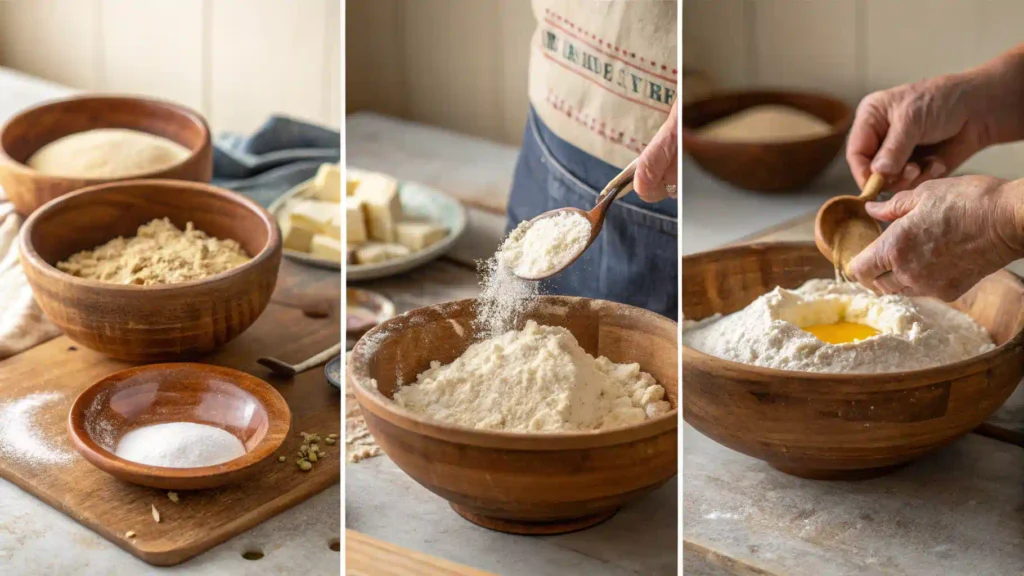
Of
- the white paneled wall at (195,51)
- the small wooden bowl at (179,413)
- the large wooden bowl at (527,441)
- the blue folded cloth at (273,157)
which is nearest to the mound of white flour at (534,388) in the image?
the large wooden bowl at (527,441)

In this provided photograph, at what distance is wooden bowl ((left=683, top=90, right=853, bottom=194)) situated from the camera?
1.01 metres

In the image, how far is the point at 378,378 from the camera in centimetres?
85

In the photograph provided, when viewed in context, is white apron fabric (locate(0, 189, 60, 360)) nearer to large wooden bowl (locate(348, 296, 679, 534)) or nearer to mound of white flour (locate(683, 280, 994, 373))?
large wooden bowl (locate(348, 296, 679, 534))

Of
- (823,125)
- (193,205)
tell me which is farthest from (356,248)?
(823,125)

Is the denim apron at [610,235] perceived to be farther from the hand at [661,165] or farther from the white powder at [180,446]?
the white powder at [180,446]

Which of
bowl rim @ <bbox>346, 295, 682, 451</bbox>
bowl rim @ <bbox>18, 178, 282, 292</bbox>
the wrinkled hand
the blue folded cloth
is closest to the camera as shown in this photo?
bowl rim @ <bbox>346, 295, 682, 451</bbox>

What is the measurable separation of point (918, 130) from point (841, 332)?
0.81 ft

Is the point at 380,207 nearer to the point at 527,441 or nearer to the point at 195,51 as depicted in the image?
the point at 527,441

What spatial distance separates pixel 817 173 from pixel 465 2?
1.48 feet

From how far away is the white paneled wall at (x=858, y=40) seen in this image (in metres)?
0.98

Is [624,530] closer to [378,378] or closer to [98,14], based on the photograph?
[378,378]

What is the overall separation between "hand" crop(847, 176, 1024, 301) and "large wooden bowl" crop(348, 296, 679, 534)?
0.21m

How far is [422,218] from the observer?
1130mm

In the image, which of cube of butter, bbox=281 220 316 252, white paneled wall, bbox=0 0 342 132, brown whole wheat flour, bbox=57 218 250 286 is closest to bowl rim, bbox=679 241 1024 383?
brown whole wheat flour, bbox=57 218 250 286
